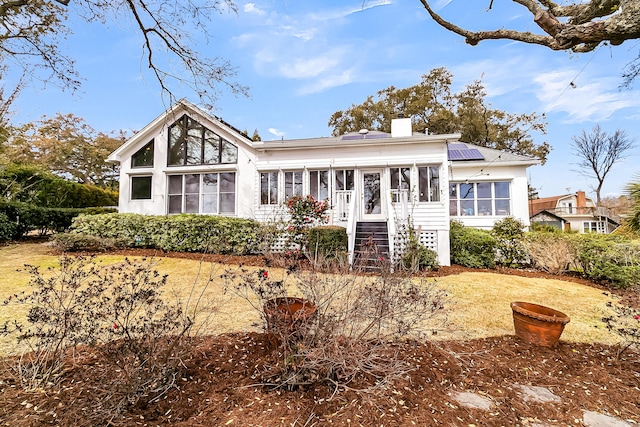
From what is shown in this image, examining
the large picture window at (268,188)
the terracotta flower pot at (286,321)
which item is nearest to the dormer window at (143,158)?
the large picture window at (268,188)

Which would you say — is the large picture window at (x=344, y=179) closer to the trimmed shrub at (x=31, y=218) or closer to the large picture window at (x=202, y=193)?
the large picture window at (x=202, y=193)

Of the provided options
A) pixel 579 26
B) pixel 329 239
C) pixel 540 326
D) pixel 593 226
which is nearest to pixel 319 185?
pixel 329 239

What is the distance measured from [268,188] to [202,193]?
345cm

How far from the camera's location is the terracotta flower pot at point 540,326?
12.0ft

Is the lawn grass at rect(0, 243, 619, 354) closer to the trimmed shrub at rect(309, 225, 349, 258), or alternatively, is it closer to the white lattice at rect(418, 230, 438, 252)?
the trimmed shrub at rect(309, 225, 349, 258)

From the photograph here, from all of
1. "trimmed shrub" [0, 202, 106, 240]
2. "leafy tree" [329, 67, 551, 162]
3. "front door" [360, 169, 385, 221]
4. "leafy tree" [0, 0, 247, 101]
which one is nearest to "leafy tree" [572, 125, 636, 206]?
"leafy tree" [329, 67, 551, 162]

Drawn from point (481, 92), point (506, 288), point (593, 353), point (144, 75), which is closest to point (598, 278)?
point (506, 288)

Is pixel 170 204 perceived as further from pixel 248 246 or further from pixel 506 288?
pixel 506 288

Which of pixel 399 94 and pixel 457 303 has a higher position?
pixel 399 94

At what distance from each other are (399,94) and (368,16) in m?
23.7

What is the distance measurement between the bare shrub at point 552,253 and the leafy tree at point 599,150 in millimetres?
23160

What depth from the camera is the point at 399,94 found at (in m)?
27.2

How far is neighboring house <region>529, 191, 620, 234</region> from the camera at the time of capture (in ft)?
83.9

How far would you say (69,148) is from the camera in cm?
2434
